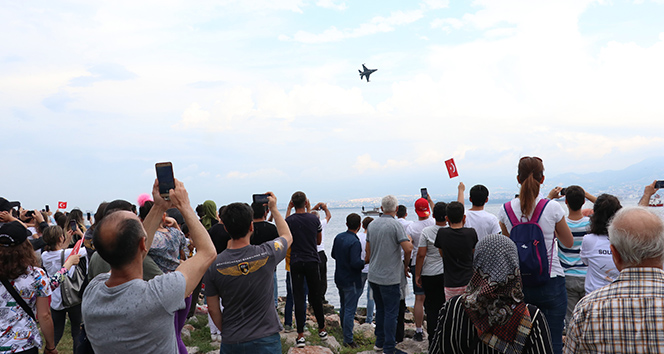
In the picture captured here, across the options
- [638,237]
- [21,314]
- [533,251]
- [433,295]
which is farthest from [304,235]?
[638,237]

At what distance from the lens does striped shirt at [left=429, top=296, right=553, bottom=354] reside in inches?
109

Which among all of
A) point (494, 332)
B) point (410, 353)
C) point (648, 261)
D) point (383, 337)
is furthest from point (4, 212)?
point (648, 261)

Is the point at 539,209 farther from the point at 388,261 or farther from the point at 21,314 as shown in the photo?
the point at 21,314

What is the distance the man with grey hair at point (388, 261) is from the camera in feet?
23.1

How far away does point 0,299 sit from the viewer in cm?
408

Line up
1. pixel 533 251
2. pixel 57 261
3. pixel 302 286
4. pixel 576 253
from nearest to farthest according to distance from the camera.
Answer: pixel 533 251, pixel 576 253, pixel 57 261, pixel 302 286

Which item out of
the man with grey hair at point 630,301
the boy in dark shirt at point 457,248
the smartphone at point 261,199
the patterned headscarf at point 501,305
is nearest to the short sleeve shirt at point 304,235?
the boy in dark shirt at point 457,248

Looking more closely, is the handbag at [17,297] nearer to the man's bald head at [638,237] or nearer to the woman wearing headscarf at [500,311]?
the woman wearing headscarf at [500,311]

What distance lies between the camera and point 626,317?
2.41m

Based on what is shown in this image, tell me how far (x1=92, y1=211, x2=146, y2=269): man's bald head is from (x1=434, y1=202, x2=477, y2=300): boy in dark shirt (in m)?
4.54

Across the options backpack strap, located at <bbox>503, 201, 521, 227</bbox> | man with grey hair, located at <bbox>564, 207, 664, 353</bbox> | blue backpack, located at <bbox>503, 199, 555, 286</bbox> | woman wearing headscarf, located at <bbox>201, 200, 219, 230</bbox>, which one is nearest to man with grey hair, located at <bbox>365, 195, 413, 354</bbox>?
backpack strap, located at <bbox>503, 201, 521, 227</bbox>

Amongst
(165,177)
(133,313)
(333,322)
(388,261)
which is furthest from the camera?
(333,322)

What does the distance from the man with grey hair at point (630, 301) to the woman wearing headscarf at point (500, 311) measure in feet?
0.76

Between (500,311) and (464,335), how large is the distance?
11.6 inches
